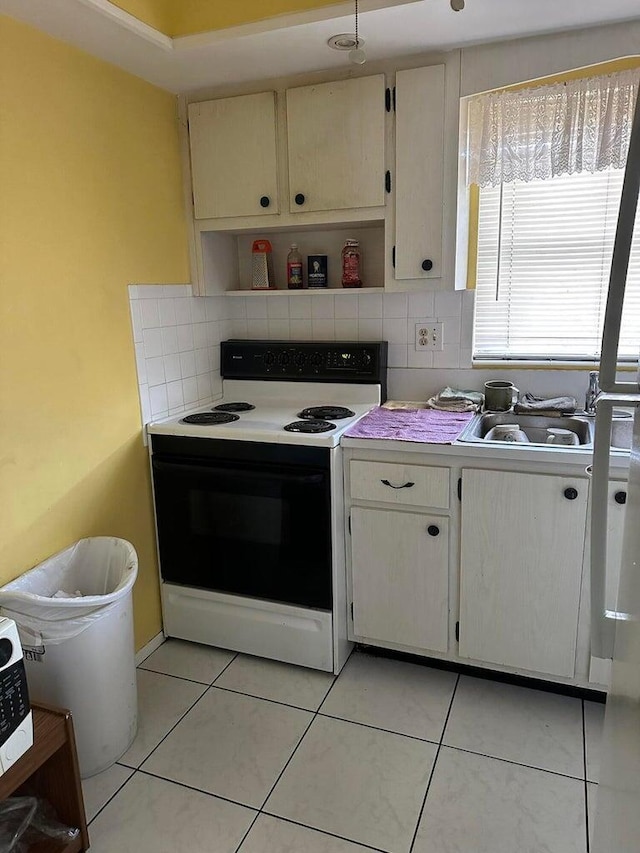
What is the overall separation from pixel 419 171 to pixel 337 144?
1.05ft

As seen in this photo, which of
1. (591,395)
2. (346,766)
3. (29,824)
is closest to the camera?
(29,824)

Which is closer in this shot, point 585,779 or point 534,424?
point 585,779

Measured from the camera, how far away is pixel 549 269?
7.86 feet

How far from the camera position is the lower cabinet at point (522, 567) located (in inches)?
73.7

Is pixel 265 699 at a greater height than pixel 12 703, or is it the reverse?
pixel 12 703

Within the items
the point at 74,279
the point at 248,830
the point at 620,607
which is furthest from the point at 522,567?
the point at 74,279

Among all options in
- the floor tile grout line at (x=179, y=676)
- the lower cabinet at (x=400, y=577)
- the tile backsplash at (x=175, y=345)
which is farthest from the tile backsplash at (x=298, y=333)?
the floor tile grout line at (x=179, y=676)

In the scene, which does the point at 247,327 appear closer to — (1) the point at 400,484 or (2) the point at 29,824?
(1) the point at 400,484

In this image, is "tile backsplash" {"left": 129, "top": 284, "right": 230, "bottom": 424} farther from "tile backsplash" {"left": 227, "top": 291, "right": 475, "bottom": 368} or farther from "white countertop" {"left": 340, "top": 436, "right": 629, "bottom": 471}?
"white countertop" {"left": 340, "top": 436, "right": 629, "bottom": 471}

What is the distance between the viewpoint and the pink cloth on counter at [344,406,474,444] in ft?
6.63

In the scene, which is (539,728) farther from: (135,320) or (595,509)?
(135,320)

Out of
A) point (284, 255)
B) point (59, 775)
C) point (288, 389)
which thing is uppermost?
point (284, 255)

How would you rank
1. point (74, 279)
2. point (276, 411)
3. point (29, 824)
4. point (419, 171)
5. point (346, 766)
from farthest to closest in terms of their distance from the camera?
point (276, 411) → point (419, 171) → point (74, 279) → point (346, 766) → point (29, 824)

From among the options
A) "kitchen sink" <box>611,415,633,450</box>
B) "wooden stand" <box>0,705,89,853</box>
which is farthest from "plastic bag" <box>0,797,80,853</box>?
"kitchen sink" <box>611,415,633,450</box>
